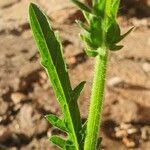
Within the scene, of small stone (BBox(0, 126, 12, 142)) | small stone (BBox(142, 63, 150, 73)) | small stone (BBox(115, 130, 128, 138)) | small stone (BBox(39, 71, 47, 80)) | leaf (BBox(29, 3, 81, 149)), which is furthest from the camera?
small stone (BBox(142, 63, 150, 73))

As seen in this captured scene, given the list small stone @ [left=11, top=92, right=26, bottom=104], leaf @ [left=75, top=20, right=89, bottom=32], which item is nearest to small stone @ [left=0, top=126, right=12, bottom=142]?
small stone @ [left=11, top=92, right=26, bottom=104]

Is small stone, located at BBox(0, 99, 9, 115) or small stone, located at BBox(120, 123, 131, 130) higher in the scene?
small stone, located at BBox(0, 99, 9, 115)

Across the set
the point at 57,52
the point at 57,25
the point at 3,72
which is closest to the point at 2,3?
the point at 57,25

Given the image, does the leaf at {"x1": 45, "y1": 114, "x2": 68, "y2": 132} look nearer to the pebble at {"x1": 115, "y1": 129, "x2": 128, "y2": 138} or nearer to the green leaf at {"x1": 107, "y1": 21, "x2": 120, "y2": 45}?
the green leaf at {"x1": 107, "y1": 21, "x2": 120, "y2": 45}

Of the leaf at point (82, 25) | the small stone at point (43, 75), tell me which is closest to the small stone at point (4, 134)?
the small stone at point (43, 75)

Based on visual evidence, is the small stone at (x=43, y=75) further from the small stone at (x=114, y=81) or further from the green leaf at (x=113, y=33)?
the green leaf at (x=113, y=33)

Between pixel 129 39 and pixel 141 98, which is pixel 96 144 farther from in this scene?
pixel 129 39

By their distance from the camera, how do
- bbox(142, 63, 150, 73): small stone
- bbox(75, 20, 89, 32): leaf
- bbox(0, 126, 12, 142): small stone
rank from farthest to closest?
bbox(142, 63, 150, 73): small stone < bbox(0, 126, 12, 142): small stone < bbox(75, 20, 89, 32): leaf
